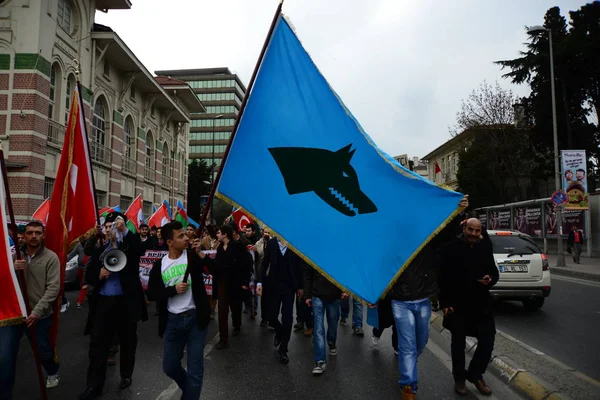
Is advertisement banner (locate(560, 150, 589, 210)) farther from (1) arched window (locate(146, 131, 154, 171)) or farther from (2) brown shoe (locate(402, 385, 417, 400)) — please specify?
(1) arched window (locate(146, 131, 154, 171))

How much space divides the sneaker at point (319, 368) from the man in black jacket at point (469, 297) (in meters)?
1.46

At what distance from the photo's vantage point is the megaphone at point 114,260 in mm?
4898

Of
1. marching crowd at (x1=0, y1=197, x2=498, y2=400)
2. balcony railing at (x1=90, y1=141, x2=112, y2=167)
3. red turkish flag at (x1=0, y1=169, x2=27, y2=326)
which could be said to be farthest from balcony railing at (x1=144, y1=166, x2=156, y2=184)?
red turkish flag at (x1=0, y1=169, x2=27, y2=326)

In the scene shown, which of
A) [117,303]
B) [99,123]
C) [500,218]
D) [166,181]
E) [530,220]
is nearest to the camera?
[117,303]

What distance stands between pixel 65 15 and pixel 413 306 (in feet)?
72.5

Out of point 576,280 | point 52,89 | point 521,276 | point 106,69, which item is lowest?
point 576,280

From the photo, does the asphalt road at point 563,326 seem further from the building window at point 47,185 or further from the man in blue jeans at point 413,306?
the building window at point 47,185

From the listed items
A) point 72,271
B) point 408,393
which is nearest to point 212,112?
point 72,271

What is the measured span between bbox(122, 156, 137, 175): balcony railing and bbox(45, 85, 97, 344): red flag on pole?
74.8ft

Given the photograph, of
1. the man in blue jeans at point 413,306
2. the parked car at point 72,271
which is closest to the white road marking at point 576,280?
the man in blue jeans at point 413,306

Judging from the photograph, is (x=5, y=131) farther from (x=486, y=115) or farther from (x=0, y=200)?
(x=486, y=115)

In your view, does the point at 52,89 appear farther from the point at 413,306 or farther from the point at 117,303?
the point at 413,306

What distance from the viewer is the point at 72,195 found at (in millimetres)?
5219

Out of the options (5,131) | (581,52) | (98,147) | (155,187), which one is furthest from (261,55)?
(581,52)
